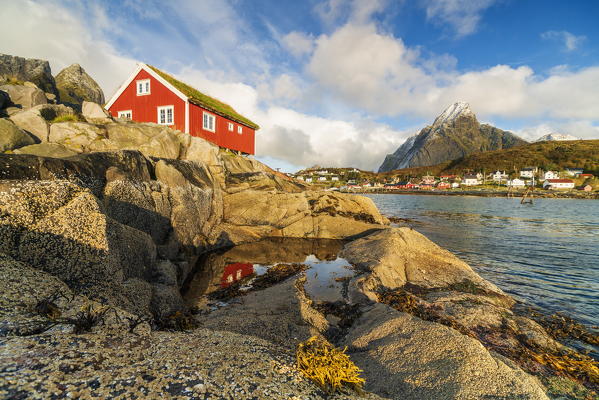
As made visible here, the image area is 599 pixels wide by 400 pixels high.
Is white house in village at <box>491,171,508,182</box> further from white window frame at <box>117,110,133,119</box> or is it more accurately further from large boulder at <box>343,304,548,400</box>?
large boulder at <box>343,304,548,400</box>

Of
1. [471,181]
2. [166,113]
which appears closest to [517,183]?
[471,181]

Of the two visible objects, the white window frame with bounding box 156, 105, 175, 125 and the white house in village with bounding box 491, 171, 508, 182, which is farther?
the white house in village with bounding box 491, 171, 508, 182

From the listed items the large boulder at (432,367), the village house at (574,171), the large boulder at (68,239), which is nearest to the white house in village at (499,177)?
the village house at (574,171)

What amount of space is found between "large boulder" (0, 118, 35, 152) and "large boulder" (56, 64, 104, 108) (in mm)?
104131

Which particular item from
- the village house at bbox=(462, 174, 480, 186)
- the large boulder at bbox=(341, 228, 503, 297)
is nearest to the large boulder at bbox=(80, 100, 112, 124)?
the large boulder at bbox=(341, 228, 503, 297)

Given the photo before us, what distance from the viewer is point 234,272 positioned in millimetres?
14883

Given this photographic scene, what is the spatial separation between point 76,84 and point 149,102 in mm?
106740

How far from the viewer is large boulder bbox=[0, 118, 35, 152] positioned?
1406cm

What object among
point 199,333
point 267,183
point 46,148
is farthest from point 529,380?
point 267,183

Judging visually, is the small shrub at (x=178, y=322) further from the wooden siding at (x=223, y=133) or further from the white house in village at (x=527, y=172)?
the white house in village at (x=527, y=172)

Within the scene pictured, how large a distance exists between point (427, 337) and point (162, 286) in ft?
28.3

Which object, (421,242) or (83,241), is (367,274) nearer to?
(421,242)

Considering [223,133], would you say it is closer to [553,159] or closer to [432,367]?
[432,367]

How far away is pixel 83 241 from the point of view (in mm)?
6562
